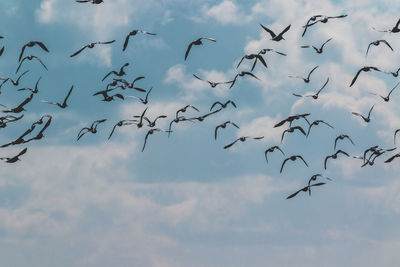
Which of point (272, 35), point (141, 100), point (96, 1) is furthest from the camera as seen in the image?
point (141, 100)

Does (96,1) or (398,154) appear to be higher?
(96,1)

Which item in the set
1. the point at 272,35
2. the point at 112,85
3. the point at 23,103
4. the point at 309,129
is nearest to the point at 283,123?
the point at 309,129

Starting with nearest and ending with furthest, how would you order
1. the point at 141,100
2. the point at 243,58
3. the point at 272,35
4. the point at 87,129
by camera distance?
the point at 272,35
the point at 243,58
the point at 141,100
the point at 87,129

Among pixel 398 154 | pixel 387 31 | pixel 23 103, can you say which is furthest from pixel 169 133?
pixel 398 154

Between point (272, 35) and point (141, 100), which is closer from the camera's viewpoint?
point (272, 35)

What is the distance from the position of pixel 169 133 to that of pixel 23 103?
12.5 m

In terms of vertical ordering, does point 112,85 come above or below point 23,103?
above

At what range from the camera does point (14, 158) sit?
47.4 metres

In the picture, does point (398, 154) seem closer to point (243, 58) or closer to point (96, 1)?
point (243, 58)

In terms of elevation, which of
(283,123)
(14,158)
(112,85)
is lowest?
(14,158)

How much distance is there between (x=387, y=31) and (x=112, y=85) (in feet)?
84.7

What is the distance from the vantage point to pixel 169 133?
169 ft

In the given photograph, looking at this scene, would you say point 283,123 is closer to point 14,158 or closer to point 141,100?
point 141,100

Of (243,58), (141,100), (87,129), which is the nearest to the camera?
(243,58)
